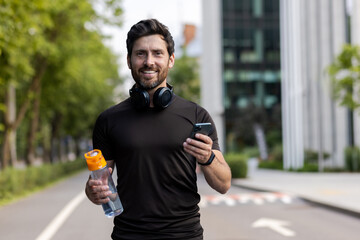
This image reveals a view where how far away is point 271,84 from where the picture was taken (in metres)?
57.8

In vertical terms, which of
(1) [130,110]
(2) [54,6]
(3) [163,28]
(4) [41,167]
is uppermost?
(2) [54,6]

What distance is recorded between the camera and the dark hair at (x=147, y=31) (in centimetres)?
292

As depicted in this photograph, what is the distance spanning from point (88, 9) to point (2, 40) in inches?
404

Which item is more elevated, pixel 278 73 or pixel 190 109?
pixel 190 109

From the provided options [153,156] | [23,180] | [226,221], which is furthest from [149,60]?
[23,180]

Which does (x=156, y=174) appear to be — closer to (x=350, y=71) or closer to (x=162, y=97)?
(x=162, y=97)

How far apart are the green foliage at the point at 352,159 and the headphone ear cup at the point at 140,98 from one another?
2994 cm

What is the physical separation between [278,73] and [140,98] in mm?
56176

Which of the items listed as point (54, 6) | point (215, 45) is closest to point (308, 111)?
point (215, 45)

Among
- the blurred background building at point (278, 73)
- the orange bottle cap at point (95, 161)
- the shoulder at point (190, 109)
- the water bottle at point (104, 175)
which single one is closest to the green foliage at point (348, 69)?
the blurred background building at point (278, 73)

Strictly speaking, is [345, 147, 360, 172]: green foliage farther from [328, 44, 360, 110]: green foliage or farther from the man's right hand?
the man's right hand

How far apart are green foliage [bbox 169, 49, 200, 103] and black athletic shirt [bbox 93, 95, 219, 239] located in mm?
54641

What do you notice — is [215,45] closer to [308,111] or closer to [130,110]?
[308,111]

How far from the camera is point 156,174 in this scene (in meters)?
2.84
